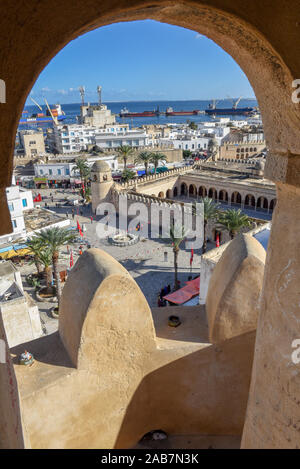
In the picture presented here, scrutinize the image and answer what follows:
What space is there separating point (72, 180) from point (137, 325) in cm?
3804

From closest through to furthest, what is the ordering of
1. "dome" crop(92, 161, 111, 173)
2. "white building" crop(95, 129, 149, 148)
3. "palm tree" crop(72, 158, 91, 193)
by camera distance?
"dome" crop(92, 161, 111, 173) → "palm tree" crop(72, 158, 91, 193) → "white building" crop(95, 129, 149, 148)

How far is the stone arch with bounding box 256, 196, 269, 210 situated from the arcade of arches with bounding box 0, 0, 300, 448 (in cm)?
3040

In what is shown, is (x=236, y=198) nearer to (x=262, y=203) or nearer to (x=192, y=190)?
(x=262, y=203)

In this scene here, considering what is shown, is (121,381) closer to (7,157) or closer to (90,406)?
(90,406)

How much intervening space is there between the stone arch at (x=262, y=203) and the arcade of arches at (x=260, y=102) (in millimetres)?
30404

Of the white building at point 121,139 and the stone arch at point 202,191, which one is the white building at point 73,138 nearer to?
the white building at point 121,139

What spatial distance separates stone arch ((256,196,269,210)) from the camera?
105ft

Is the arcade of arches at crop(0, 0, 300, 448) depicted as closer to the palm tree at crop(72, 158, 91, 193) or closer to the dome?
the dome

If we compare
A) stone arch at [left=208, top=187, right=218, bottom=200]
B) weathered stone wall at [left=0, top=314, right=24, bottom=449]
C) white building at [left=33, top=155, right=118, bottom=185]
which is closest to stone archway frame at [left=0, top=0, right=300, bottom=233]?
weathered stone wall at [left=0, top=314, right=24, bottom=449]

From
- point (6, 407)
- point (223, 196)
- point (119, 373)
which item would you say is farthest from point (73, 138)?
point (6, 407)

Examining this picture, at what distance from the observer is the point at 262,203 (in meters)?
32.2

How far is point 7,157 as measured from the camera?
2.01 m

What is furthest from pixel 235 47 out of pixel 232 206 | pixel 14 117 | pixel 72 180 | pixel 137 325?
pixel 72 180

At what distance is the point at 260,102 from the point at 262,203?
30976 mm
